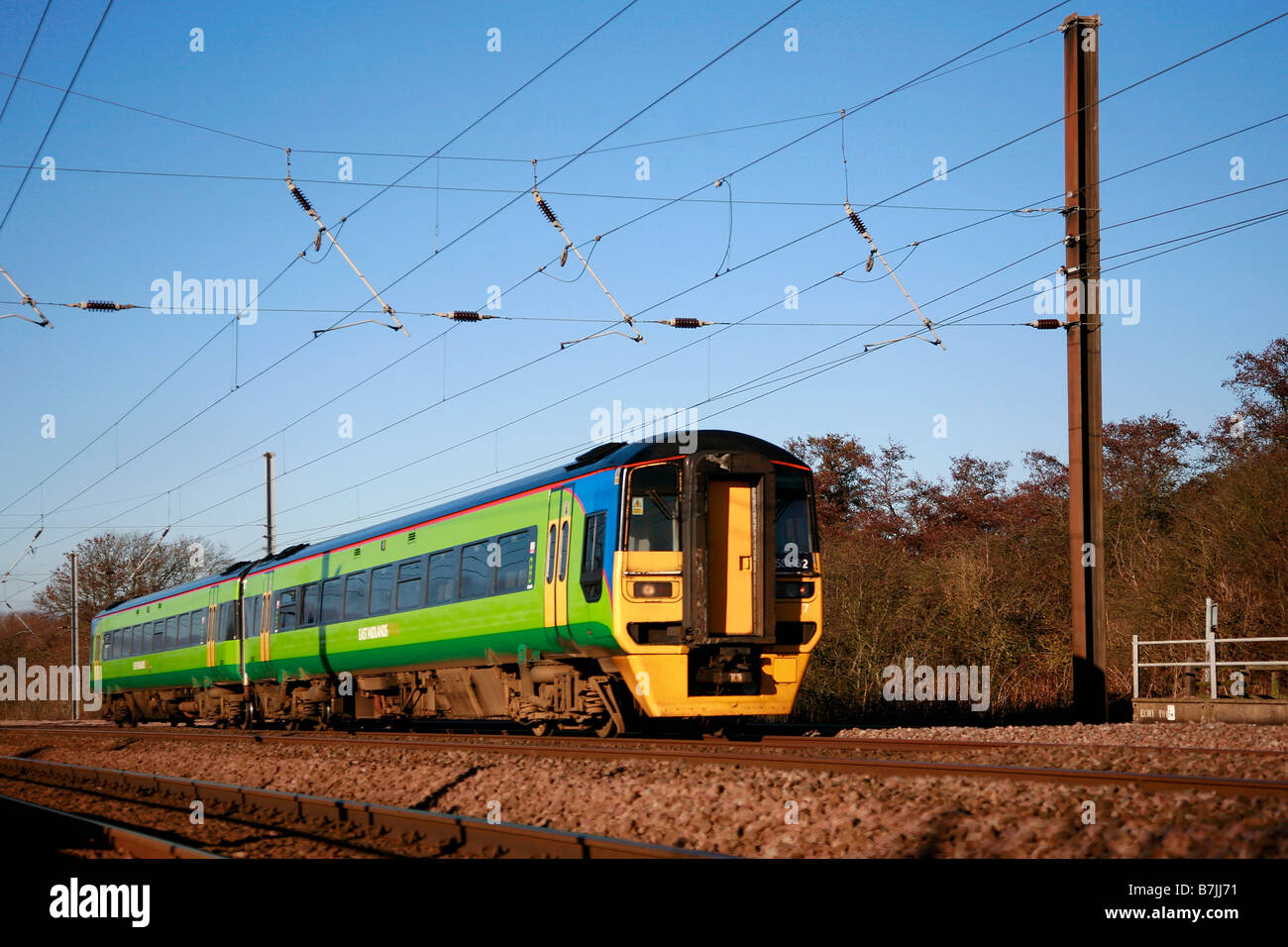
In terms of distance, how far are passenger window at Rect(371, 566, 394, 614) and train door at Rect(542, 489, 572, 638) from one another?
531 centimetres

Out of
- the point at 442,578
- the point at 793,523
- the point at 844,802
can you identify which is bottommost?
the point at 844,802

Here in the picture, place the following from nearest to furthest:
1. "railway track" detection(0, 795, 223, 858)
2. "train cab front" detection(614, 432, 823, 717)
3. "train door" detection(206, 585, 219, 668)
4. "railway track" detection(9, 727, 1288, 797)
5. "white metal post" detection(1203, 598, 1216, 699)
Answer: "railway track" detection(0, 795, 223, 858)
"railway track" detection(9, 727, 1288, 797)
"train cab front" detection(614, 432, 823, 717)
"white metal post" detection(1203, 598, 1216, 699)
"train door" detection(206, 585, 219, 668)

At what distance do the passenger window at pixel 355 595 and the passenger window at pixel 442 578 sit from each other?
2.80 m

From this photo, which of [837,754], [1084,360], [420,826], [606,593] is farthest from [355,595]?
[420,826]

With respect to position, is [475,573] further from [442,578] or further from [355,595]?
[355,595]

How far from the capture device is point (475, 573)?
16.6m

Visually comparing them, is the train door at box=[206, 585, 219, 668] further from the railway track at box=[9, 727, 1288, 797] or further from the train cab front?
the train cab front

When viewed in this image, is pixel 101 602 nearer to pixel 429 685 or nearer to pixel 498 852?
pixel 429 685

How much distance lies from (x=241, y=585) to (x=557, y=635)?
14.2m

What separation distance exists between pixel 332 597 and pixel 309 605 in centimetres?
131

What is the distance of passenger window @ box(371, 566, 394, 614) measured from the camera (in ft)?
63.2

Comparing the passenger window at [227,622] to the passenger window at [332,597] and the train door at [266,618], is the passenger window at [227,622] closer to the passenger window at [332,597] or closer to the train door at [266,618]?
the train door at [266,618]

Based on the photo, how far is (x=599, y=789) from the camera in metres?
9.93

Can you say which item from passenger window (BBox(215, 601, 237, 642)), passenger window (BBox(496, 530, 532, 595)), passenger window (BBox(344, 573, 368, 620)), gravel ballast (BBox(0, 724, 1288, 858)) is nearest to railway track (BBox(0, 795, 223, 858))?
gravel ballast (BBox(0, 724, 1288, 858))
